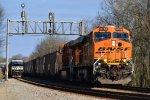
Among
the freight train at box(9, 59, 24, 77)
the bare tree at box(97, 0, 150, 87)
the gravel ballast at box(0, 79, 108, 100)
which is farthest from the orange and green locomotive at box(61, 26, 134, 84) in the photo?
the freight train at box(9, 59, 24, 77)

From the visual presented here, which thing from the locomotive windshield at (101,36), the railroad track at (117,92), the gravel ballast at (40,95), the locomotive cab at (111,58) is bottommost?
the gravel ballast at (40,95)

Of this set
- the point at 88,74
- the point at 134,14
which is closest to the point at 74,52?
the point at 88,74

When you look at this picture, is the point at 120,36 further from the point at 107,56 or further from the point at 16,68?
the point at 16,68

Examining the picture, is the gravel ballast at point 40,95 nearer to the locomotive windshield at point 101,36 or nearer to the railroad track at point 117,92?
the railroad track at point 117,92

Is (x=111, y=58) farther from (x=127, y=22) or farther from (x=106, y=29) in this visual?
(x=127, y=22)

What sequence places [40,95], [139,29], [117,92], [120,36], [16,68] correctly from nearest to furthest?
[117,92]
[40,95]
[120,36]
[139,29]
[16,68]

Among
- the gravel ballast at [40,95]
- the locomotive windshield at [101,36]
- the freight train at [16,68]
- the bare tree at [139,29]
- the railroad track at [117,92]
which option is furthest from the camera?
the freight train at [16,68]

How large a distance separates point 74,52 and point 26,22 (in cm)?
1705

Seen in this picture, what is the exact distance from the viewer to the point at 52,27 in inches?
2058

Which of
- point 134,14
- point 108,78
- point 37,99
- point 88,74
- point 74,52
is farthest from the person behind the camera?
point 134,14

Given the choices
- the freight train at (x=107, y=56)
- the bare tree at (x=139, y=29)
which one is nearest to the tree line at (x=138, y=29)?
the bare tree at (x=139, y=29)

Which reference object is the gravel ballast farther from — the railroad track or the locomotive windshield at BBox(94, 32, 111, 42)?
the locomotive windshield at BBox(94, 32, 111, 42)

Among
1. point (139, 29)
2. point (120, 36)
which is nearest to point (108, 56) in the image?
point (120, 36)

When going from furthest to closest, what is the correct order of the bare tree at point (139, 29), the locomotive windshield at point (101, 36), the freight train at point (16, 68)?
the freight train at point (16, 68), the bare tree at point (139, 29), the locomotive windshield at point (101, 36)
